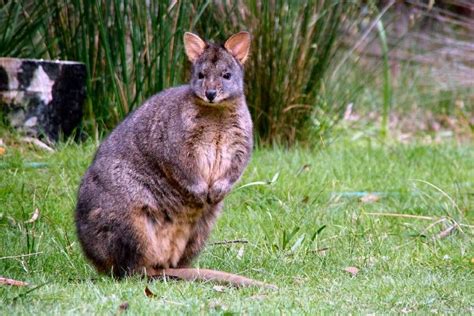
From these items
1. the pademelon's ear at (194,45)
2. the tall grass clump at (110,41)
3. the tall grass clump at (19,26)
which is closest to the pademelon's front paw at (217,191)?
the pademelon's ear at (194,45)

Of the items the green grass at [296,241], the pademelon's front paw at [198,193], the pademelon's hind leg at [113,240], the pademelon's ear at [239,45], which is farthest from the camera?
the pademelon's ear at [239,45]

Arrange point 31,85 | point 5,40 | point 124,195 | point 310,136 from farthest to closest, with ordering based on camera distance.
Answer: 1. point 310,136
2. point 5,40
3. point 31,85
4. point 124,195

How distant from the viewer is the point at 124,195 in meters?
4.67

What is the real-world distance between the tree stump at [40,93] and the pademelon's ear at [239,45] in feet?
8.57

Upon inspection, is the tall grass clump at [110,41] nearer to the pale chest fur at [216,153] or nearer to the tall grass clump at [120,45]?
the tall grass clump at [120,45]

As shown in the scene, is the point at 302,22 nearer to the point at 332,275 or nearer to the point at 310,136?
the point at 310,136

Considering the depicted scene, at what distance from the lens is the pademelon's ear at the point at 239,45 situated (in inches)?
198

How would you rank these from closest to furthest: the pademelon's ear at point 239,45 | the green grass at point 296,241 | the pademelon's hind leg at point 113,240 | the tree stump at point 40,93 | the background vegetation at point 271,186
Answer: the green grass at point 296,241
the background vegetation at point 271,186
the pademelon's hind leg at point 113,240
the pademelon's ear at point 239,45
the tree stump at point 40,93

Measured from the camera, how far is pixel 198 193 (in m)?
4.77

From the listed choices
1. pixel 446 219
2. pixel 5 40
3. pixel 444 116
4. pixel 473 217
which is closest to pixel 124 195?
pixel 446 219

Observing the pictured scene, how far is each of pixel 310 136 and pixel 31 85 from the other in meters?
2.49

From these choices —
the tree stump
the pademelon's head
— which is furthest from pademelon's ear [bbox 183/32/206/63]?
the tree stump

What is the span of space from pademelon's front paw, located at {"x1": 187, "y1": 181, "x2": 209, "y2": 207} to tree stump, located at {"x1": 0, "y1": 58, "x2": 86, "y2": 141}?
2937 mm

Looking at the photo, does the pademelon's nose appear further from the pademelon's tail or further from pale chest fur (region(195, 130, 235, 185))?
the pademelon's tail
